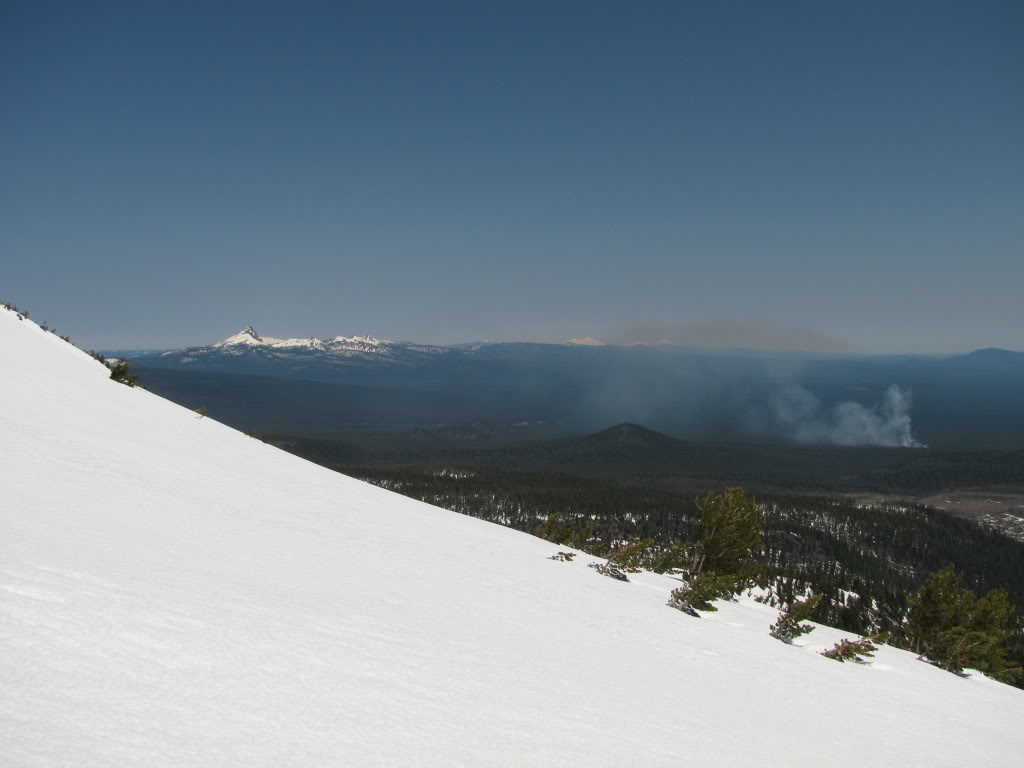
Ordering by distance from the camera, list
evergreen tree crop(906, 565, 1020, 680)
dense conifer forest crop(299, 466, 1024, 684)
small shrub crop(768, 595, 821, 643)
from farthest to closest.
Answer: dense conifer forest crop(299, 466, 1024, 684) → evergreen tree crop(906, 565, 1020, 680) → small shrub crop(768, 595, 821, 643)

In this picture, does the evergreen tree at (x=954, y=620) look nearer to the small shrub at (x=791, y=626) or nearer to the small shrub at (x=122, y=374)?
the small shrub at (x=791, y=626)

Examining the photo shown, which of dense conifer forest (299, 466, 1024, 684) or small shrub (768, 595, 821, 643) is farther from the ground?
small shrub (768, 595, 821, 643)

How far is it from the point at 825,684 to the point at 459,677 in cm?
674

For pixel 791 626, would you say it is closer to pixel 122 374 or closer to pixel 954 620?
pixel 122 374

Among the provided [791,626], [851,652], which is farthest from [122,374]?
[851,652]

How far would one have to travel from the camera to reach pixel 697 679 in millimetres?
6957

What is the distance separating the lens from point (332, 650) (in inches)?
176

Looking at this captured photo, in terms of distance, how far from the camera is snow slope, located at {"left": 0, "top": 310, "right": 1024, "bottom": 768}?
10.0 feet

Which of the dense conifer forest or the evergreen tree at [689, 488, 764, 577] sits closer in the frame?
the evergreen tree at [689, 488, 764, 577]

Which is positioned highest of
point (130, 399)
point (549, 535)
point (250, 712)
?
point (130, 399)

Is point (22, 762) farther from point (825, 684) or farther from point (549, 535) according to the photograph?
point (549, 535)

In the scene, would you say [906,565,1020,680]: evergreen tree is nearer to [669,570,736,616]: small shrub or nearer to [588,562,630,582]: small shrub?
[669,570,736,616]: small shrub

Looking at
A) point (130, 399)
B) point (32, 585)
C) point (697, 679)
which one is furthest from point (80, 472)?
point (697, 679)

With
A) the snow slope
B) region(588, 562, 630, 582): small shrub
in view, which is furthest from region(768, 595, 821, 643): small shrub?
region(588, 562, 630, 582): small shrub
